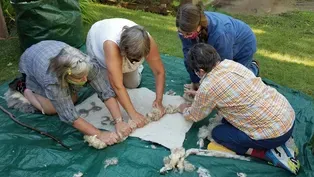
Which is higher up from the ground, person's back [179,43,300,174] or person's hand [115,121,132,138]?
person's back [179,43,300,174]

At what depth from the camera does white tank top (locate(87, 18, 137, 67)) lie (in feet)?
8.12

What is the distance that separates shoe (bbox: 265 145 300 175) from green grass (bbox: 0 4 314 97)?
1.16m

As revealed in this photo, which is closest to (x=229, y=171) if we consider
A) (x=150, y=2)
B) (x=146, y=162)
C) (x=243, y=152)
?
(x=243, y=152)

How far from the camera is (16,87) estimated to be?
9.42 feet

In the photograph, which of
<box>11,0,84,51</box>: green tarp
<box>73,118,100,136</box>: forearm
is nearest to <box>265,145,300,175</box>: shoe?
<box>73,118,100,136</box>: forearm

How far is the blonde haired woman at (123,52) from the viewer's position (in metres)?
2.19

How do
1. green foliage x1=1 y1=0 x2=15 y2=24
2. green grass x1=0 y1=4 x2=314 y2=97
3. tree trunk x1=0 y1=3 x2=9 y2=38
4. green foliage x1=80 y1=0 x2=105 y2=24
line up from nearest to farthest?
green grass x1=0 y1=4 x2=314 y2=97, tree trunk x1=0 y1=3 x2=9 y2=38, green foliage x1=1 y1=0 x2=15 y2=24, green foliage x1=80 y1=0 x2=105 y2=24

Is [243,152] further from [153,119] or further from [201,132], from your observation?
[153,119]

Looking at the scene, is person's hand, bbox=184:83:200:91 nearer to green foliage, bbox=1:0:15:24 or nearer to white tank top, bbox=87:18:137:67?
white tank top, bbox=87:18:137:67

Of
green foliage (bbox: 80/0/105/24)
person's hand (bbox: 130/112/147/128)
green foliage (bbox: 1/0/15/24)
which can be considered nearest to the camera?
person's hand (bbox: 130/112/147/128)

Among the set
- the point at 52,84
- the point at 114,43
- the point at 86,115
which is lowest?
the point at 86,115

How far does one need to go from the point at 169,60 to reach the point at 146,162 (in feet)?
5.27

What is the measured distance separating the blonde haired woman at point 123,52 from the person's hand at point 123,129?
8 cm

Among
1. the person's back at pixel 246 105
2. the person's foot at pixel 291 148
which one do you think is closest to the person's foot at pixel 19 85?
the person's back at pixel 246 105
